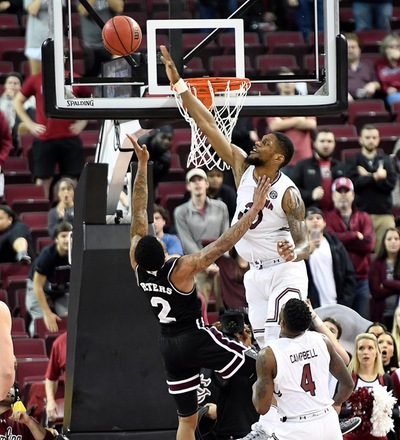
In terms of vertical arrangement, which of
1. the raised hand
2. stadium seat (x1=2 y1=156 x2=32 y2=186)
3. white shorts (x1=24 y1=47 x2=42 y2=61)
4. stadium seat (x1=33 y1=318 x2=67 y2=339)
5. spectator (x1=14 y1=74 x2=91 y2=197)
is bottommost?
stadium seat (x1=33 y1=318 x2=67 y2=339)

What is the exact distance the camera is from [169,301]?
8.62m

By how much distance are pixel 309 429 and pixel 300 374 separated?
34 cm

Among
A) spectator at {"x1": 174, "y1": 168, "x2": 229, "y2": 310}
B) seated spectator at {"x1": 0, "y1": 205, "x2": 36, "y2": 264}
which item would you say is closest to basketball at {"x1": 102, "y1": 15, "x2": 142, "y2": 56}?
spectator at {"x1": 174, "y1": 168, "x2": 229, "y2": 310}

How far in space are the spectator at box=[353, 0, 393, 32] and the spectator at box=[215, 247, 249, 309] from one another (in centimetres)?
597

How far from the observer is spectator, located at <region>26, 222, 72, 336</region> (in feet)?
40.9

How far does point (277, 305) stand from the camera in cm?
884

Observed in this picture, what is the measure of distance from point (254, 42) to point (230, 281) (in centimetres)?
536

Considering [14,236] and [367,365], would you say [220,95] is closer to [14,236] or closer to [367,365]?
[367,365]

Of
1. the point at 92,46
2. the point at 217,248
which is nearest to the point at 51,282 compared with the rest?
the point at 92,46

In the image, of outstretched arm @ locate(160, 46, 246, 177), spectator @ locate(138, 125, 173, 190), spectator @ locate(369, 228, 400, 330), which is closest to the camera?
outstretched arm @ locate(160, 46, 246, 177)

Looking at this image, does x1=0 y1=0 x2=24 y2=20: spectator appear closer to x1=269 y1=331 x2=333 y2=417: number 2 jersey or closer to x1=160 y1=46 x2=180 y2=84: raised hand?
x1=160 y1=46 x2=180 y2=84: raised hand

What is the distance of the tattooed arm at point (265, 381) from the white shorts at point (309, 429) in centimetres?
18

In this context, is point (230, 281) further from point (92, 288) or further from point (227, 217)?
point (92, 288)

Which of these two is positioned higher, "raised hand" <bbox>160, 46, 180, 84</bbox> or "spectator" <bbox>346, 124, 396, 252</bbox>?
"raised hand" <bbox>160, 46, 180, 84</bbox>
